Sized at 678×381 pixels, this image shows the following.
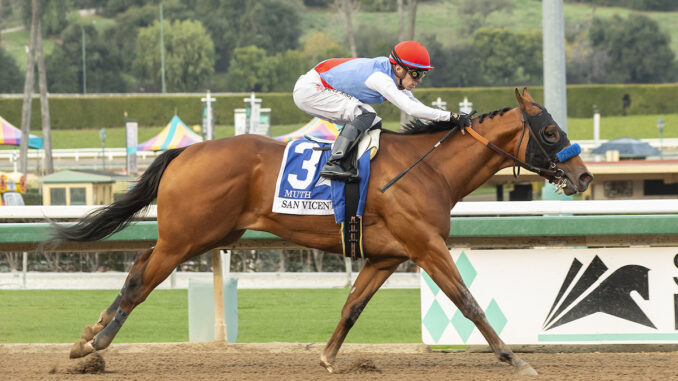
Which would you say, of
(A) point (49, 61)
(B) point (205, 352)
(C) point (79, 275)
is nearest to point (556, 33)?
(B) point (205, 352)

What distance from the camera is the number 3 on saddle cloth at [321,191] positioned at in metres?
4.72

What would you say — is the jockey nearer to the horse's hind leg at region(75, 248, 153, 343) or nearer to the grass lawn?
the horse's hind leg at region(75, 248, 153, 343)

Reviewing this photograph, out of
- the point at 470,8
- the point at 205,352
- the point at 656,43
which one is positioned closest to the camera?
the point at 205,352

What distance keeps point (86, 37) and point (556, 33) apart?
6648 centimetres

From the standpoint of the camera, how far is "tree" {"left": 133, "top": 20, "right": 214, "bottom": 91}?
66250 millimetres

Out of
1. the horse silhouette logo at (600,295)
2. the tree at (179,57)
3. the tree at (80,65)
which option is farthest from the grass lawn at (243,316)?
the tree at (80,65)

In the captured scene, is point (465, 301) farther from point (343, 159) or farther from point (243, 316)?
point (243, 316)

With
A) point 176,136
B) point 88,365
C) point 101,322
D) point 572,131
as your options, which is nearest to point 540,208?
point 101,322

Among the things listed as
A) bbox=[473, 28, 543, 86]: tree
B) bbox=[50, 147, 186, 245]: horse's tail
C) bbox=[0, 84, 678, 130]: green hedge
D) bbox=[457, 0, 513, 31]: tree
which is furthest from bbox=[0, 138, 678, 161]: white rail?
bbox=[457, 0, 513, 31]: tree

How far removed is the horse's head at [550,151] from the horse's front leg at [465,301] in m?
0.75

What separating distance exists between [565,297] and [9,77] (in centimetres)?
6433

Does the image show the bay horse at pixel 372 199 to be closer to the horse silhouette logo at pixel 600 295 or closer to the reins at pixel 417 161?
the reins at pixel 417 161

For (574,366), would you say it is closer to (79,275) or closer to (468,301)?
(468,301)

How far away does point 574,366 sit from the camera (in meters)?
4.95
